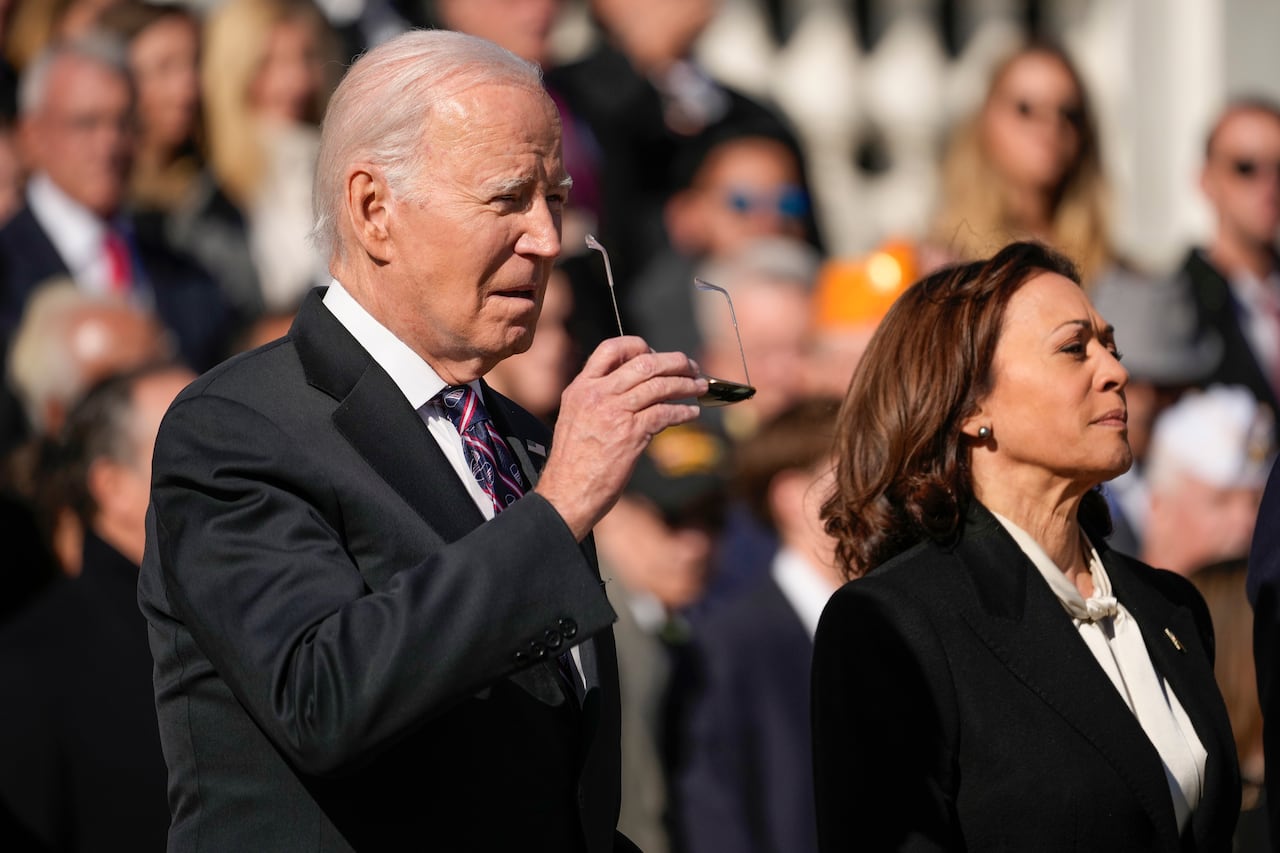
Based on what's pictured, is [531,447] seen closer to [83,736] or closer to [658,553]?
[83,736]

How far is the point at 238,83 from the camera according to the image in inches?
272

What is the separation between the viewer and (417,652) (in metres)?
2.34

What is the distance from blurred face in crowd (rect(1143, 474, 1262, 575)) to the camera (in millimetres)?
6188

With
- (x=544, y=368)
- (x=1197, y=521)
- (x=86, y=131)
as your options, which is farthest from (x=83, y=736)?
(x=1197, y=521)

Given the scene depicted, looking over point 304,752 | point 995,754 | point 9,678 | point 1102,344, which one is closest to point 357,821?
point 304,752

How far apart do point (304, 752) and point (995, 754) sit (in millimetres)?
1389

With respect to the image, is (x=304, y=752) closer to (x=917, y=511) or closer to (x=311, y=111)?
(x=917, y=511)

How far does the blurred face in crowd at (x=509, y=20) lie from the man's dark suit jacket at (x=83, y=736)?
2.98m

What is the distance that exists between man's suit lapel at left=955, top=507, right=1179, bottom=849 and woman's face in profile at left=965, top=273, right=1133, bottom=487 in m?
0.16

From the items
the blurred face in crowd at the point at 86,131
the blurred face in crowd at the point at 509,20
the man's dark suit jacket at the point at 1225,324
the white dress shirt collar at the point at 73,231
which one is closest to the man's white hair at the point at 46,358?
the white dress shirt collar at the point at 73,231

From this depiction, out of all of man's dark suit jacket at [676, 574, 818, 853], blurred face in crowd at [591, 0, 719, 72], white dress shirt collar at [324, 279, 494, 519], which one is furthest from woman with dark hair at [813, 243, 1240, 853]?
blurred face in crowd at [591, 0, 719, 72]

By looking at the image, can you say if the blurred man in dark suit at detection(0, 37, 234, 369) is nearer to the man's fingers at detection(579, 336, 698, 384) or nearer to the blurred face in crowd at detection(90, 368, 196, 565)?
the blurred face in crowd at detection(90, 368, 196, 565)

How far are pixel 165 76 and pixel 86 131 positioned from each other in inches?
17.3

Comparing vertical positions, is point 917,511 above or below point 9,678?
above
